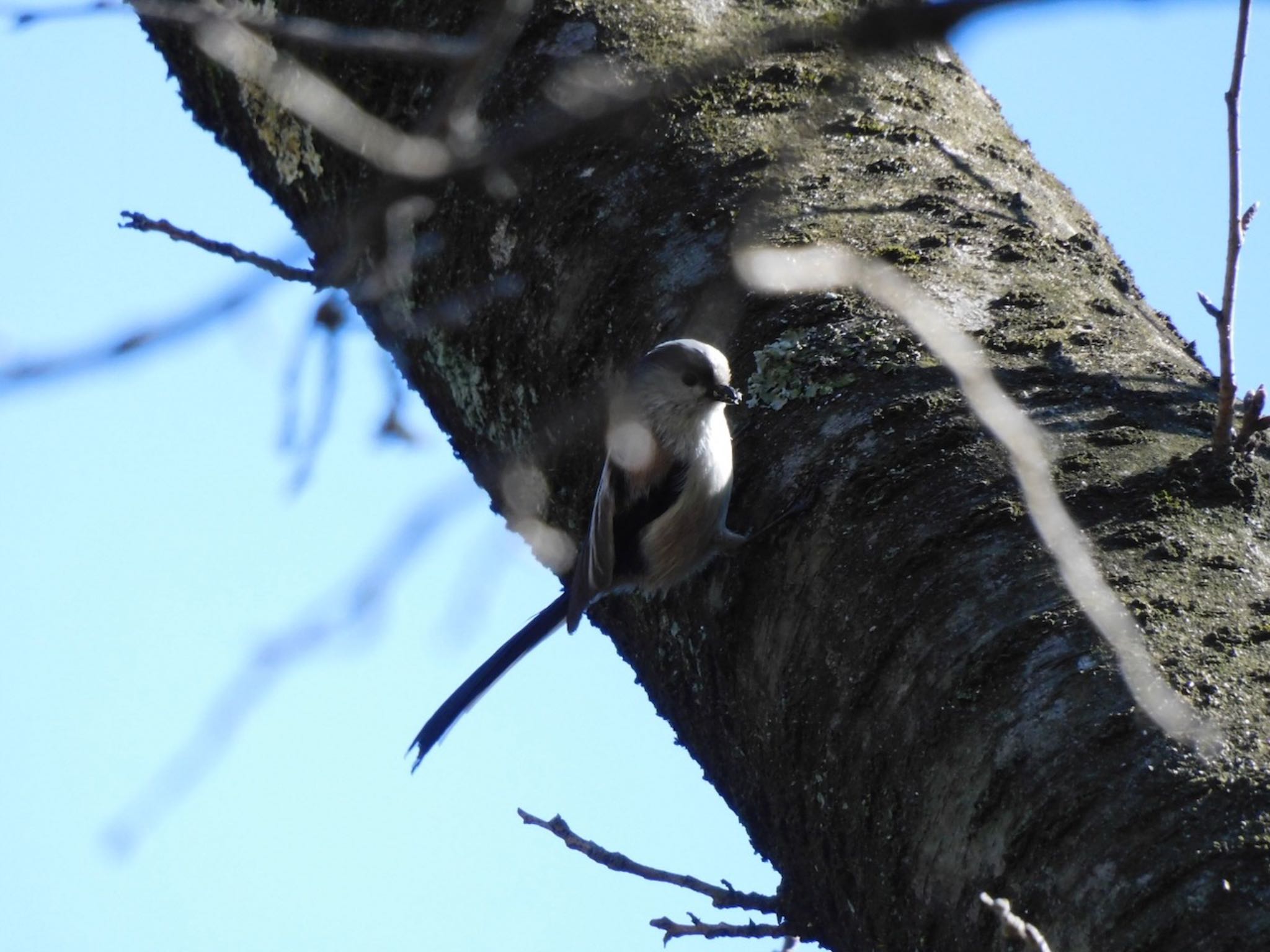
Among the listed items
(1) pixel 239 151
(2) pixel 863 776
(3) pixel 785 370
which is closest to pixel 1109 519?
(2) pixel 863 776

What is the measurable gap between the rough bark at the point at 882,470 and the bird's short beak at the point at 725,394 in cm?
8

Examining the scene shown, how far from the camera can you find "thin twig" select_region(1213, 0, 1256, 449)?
5.47 feet

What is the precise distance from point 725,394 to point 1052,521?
115 cm

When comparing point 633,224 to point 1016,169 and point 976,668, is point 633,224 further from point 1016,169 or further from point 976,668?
point 976,668

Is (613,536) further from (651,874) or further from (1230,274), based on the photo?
(1230,274)

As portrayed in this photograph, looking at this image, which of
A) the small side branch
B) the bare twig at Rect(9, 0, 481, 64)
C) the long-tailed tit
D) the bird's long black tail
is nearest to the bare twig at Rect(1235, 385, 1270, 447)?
the small side branch

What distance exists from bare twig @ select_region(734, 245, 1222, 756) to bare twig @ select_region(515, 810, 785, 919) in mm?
850

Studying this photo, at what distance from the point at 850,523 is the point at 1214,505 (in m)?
0.51

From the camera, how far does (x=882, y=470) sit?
193 centimetres

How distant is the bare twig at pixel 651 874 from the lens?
2.20 meters

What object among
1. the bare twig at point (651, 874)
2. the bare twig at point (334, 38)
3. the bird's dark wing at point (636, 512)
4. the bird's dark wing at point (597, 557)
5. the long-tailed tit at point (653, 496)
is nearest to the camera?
the bare twig at point (334, 38)

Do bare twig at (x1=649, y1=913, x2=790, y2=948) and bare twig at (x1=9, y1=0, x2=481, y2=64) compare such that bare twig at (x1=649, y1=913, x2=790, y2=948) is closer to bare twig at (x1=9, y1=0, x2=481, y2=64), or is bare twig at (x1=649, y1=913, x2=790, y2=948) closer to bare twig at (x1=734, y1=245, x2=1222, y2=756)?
bare twig at (x1=734, y1=245, x2=1222, y2=756)

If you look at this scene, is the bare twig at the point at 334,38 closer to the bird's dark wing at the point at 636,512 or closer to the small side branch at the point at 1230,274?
the small side branch at the point at 1230,274

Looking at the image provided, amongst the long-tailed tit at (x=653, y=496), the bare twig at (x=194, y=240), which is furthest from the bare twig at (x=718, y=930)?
the bare twig at (x=194, y=240)
